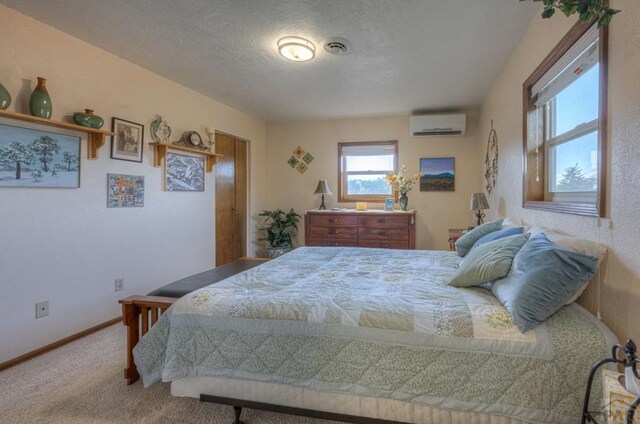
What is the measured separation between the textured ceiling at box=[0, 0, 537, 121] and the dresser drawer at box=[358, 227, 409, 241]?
173 cm

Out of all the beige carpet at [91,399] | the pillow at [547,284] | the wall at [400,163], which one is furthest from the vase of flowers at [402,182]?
the beige carpet at [91,399]

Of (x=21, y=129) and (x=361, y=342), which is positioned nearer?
(x=361, y=342)

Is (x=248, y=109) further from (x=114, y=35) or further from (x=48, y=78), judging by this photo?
(x=48, y=78)

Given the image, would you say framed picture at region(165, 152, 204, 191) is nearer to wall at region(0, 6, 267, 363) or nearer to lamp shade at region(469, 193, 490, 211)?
wall at region(0, 6, 267, 363)

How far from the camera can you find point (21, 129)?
86.7 inches

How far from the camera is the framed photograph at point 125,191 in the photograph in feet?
9.42

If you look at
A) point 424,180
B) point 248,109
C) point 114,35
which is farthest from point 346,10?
point 424,180

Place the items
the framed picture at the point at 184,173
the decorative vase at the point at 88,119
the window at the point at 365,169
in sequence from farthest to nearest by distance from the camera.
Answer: the window at the point at 365,169, the framed picture at the point at 184,173, the decorative vase at the point at 88,119

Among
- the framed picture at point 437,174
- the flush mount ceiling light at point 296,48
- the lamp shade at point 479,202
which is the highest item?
the flush mount ceiling light at point 296,48

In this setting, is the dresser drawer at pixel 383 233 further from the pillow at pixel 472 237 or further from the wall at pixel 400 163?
the pillow at pixel 472 237

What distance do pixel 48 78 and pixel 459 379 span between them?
3217 mm

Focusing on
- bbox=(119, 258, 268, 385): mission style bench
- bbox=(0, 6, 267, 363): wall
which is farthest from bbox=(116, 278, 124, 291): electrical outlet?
bbox=(119, 258, 268, 385): mission style bench

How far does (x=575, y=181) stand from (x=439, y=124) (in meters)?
2.79

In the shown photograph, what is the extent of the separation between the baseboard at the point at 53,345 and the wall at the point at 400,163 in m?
3.03
